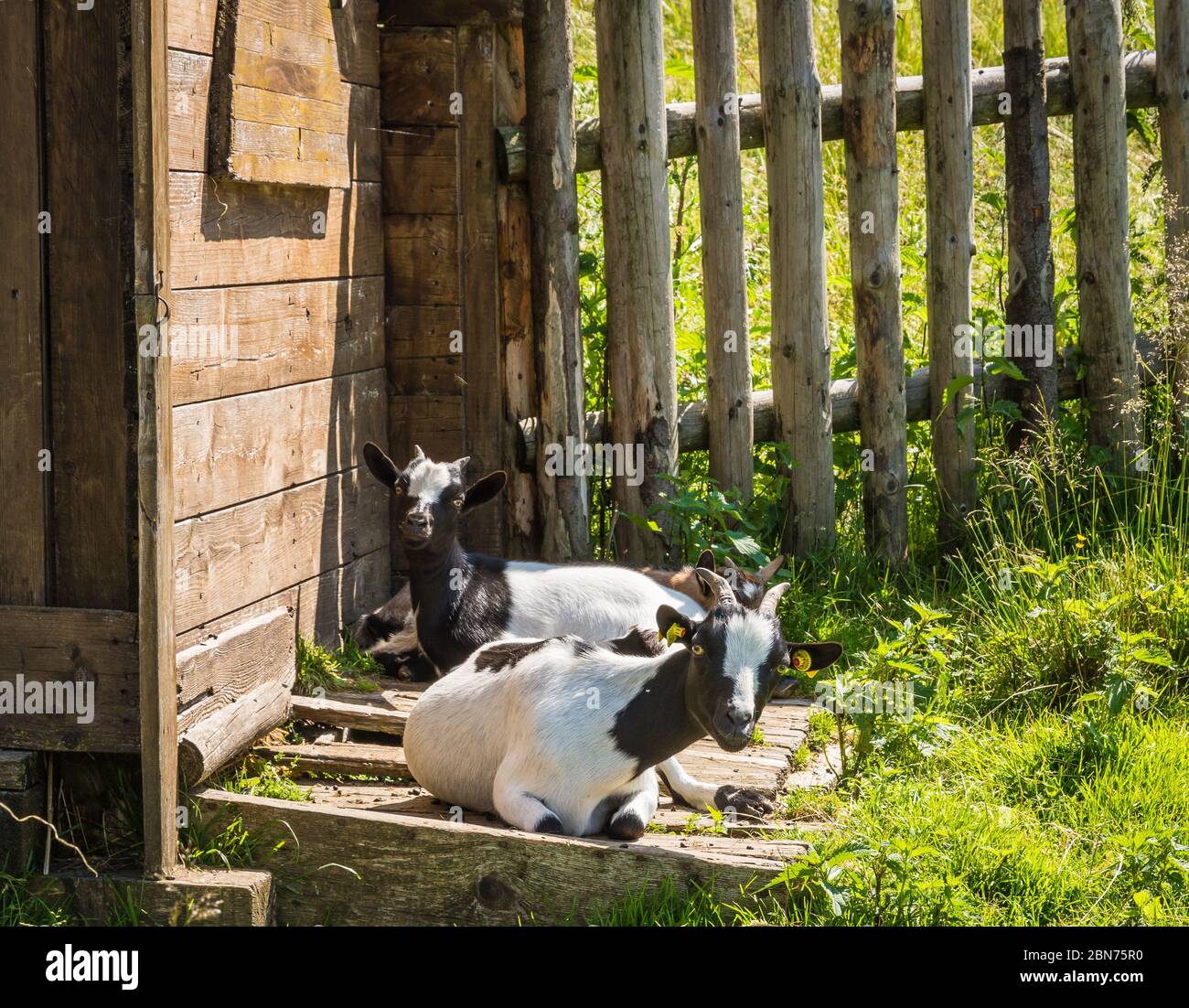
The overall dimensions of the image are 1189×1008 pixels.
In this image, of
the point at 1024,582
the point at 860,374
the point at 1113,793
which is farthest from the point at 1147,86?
the point at 1113,793

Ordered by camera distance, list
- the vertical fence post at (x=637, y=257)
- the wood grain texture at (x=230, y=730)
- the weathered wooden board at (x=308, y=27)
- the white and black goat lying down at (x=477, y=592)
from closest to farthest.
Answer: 1. the wood grain texture at (x=230, y=730)
2. the weathered wooden board at (x=308, y=27)
3. the white and black goat lying down at (x=477, y=592)
4. the vertical fence post at (x=637, y=257)

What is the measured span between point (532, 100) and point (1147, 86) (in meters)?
3.34

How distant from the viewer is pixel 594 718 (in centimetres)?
468

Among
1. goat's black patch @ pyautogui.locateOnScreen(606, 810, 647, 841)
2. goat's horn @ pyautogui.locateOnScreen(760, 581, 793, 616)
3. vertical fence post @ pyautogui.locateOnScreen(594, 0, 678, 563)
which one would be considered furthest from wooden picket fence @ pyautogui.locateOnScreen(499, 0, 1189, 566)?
goat's black patch @ pyautogui.locateOnScreen(606, 810, 647, 841)

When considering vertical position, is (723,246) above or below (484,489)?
above

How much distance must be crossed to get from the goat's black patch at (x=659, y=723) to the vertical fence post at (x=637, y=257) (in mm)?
2320

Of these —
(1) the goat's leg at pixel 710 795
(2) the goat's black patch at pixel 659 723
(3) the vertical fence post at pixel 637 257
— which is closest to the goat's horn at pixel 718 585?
(2) the goat's black patch at pixel 659 723

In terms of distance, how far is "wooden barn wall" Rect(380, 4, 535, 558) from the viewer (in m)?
6.66

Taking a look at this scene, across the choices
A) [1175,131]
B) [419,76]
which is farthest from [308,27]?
[1175,131]

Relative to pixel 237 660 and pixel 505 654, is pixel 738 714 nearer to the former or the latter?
pixel 505 654

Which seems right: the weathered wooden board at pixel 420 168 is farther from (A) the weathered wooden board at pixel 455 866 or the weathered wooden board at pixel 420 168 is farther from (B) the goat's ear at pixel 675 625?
(A) the weathered wooden board at pixel 455 866

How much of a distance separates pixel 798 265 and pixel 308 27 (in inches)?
99.4

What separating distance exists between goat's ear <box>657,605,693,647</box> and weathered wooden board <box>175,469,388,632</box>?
1.70 m

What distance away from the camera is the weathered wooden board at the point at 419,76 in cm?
664
